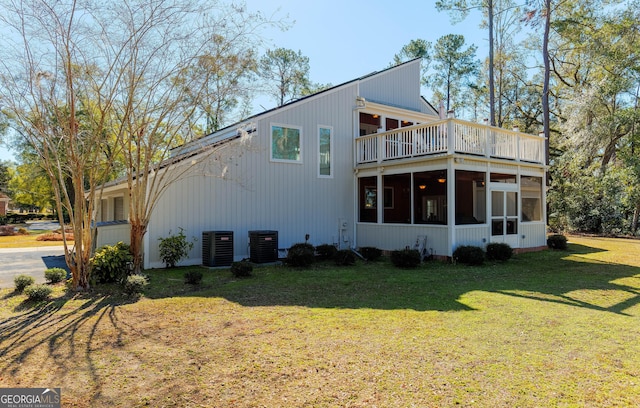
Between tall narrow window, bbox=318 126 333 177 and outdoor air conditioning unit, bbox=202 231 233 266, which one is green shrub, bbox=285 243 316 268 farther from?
tall narrow window, bbox=318 126 333 177

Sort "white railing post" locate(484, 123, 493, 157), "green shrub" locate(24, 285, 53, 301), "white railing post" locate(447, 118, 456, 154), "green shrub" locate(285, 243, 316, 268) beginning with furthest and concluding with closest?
"white railing post" locate(484, 123, 493, 157)
"white railing post" locate(447, 118, 456, 154)
"green shrub" locate(285, 243, 316, 268)
"green shrub" locate(24, 285, 53, 301)

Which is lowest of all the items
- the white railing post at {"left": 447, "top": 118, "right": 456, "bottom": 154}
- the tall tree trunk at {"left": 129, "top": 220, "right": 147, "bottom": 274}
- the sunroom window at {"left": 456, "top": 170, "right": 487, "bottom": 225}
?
the tall tree trunk at {"left": 129, "top": 220, "right": 147, "bottom": 274}

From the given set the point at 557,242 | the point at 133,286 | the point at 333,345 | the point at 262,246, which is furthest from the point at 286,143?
the point at 557,242

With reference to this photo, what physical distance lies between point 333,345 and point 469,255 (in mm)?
7001

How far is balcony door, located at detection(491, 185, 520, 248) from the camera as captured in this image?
39.3 feet

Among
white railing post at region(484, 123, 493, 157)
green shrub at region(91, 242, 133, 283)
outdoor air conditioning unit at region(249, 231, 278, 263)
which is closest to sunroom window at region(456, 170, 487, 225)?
white railing post at region(484, 123, 493, 157)

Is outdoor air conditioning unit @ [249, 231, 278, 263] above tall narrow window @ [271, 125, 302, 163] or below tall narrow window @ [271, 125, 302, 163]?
below

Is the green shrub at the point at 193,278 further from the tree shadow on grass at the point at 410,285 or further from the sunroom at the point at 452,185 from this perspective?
the sunroom at the point at 452,185

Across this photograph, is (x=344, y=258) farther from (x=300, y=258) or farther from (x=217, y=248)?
(x=217, y=248)

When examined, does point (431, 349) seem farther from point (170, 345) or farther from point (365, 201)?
point (365, 201)

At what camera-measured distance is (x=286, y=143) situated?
12.3m

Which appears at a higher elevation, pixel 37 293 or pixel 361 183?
pixel 361 183

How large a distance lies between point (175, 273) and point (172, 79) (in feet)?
14.6

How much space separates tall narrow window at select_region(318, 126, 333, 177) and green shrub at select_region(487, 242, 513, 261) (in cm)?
545
